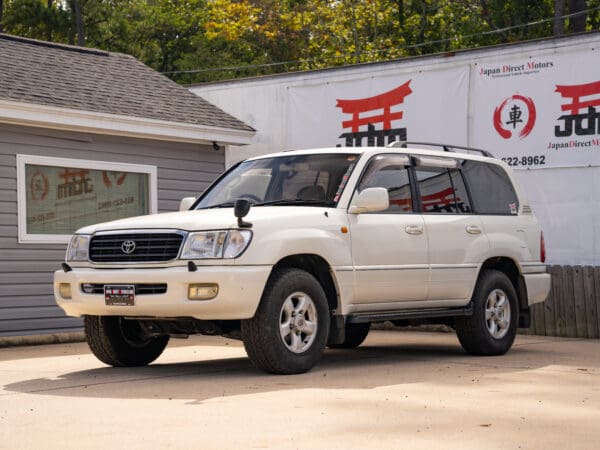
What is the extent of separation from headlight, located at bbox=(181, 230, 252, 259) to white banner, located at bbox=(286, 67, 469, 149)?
7874 mm

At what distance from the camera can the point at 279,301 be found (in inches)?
368

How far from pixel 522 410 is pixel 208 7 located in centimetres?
4455

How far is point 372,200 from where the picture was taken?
10.0m

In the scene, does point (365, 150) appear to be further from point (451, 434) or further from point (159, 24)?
point (159, 24)

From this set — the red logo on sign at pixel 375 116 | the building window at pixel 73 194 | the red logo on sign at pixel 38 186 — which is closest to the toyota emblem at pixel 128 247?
the building window at pixel 73 194

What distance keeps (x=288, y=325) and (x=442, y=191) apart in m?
2.71

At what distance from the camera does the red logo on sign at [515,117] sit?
51.1ft

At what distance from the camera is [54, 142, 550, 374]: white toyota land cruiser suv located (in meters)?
9.26

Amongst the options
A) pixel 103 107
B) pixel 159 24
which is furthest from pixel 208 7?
pixel 103 107

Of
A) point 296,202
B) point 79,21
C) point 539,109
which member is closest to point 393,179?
point 296,202

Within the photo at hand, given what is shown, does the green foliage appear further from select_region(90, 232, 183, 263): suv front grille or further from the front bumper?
the front bumper

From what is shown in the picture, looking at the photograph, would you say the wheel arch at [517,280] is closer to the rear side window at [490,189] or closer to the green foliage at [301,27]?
the rear side window at [490,189]

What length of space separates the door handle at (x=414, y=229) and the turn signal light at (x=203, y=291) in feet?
7.50

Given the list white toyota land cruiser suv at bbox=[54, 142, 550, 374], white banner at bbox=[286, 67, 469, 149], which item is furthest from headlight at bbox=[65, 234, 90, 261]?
white banner at bbox=[286, 67, 469, 149]
